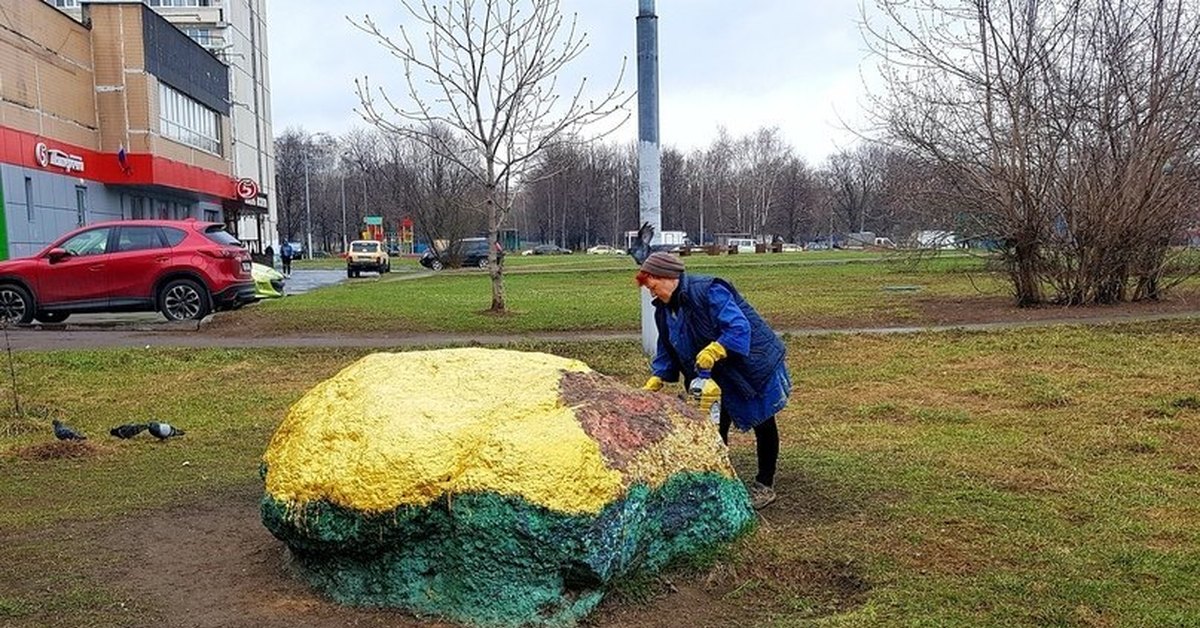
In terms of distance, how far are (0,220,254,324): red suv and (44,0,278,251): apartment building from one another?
41532mm

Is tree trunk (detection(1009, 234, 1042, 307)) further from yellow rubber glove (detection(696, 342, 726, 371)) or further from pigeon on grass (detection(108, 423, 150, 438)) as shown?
pigeon on grass (detection(108, 423, 150, 438))

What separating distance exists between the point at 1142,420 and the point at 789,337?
643 cm

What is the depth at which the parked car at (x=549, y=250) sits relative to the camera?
96375mm

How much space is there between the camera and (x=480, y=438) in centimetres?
411

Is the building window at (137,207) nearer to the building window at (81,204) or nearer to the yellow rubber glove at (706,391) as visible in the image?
the building window at (81,204)

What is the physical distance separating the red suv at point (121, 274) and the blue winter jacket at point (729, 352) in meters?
13.2

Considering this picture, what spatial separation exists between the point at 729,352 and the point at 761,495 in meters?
0.99

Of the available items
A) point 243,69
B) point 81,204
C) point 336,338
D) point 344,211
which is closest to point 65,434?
point 336,338

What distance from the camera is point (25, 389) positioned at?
10234 millimetres

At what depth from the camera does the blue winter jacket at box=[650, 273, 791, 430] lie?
5.23m

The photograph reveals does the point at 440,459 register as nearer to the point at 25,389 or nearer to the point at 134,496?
the point at 134,496

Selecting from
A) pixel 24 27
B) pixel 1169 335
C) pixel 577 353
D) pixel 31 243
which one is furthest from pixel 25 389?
pixel 24 27

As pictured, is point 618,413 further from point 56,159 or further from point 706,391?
point 56,159

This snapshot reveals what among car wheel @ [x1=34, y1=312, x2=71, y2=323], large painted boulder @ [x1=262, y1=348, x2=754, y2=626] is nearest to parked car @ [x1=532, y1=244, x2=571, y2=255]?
car wheel @ [x1=34, y1=312, x2=71, y2=323]
